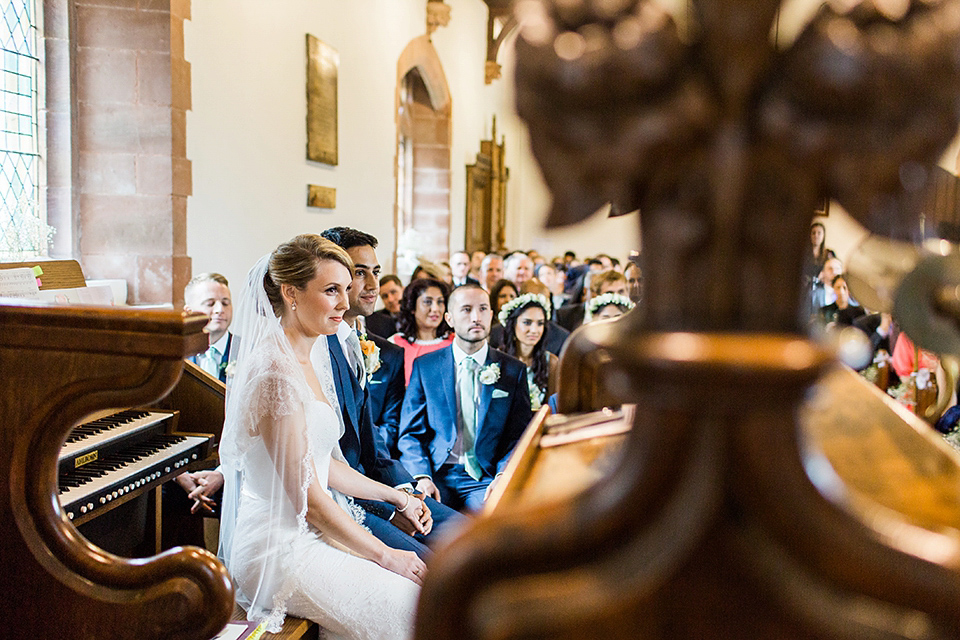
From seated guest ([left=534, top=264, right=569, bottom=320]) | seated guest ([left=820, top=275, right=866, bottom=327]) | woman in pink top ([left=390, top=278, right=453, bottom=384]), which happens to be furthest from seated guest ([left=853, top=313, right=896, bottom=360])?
woman in pink top ([left=390, top=278, right=453, bottom=384])

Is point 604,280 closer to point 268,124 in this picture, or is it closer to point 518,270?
point 518,270

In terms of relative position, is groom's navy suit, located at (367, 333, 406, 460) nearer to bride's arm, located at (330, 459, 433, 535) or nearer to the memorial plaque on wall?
bride's arm, located at (330, 459, 433, 535)

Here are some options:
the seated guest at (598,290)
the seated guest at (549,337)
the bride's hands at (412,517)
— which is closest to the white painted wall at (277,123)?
the seated guest at (598,290)

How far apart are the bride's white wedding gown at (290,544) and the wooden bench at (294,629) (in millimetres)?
30

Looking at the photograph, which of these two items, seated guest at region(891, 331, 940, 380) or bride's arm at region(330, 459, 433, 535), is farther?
seated guest at region(891, 331, 940, 380)

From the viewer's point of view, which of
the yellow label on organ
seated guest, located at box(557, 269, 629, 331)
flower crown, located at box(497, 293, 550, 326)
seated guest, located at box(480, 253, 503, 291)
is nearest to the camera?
the yellow label on organ

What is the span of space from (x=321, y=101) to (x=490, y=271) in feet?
8.78

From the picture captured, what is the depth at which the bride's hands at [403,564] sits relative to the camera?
8.67 feet

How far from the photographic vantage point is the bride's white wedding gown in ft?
8.13

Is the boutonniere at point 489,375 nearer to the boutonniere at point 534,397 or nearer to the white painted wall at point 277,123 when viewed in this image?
the boutonniere at point 534,397

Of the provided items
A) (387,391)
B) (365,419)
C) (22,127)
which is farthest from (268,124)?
(365,419)

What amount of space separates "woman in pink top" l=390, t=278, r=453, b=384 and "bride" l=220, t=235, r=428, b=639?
6.59 ft

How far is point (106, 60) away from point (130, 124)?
38cm

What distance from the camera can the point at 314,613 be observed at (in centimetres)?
250
